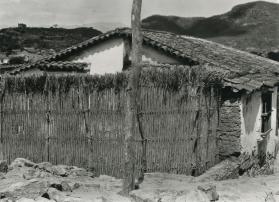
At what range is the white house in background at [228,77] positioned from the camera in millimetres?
10914

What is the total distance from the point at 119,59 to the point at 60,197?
7893 millimetres

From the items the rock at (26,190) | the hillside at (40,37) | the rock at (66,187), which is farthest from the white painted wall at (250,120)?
the hillside at (40,37)

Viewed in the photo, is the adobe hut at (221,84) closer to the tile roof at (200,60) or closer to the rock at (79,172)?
the tile roof at (200,60)

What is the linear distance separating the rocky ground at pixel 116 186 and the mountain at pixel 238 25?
1030 inches

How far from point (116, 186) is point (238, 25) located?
3622 cm

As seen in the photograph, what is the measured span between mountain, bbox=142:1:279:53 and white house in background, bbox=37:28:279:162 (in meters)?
20.5

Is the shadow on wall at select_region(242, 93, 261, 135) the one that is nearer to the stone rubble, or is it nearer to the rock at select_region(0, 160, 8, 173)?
the stone rubble

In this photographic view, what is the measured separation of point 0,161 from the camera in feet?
33.0

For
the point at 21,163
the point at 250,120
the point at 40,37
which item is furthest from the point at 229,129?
the point at 40,37

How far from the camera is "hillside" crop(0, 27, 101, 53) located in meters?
33.7

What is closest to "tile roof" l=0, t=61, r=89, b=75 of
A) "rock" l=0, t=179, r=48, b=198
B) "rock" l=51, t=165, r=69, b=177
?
"rock" l=51, t=165, r=69, b=177

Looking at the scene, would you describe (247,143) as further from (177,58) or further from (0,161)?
(0,161)

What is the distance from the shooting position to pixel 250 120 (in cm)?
1229

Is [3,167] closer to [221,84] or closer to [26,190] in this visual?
[26,190]
